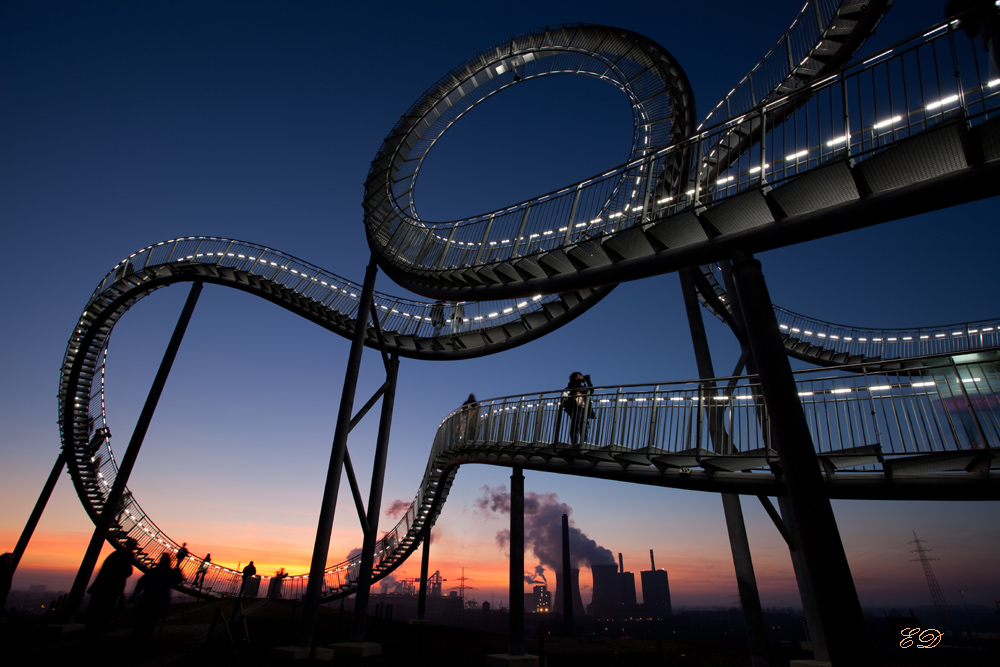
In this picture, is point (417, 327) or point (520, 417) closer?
point (520, 417)

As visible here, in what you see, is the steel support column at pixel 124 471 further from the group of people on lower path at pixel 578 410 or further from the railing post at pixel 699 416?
the railing post at pixel 699 416

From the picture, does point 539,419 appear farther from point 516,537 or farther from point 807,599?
point 807,599

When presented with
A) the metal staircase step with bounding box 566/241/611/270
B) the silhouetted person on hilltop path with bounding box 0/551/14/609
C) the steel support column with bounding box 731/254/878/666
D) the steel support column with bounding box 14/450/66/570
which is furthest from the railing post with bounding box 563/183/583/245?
the steel support column with bounding box 14/450/66/570

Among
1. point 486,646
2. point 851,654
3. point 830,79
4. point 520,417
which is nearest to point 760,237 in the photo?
point 830,79

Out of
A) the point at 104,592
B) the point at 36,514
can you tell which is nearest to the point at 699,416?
the point at 104,592

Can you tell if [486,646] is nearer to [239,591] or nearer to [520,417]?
[520,417]

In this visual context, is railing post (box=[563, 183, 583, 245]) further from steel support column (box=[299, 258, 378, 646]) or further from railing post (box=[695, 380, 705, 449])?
steel support column (box=[299, 258, 378, 646])
